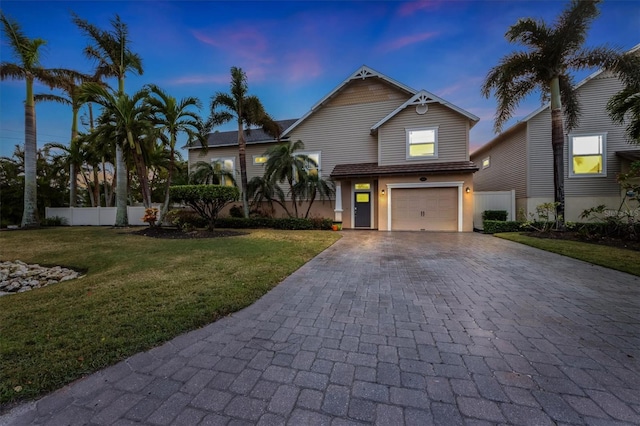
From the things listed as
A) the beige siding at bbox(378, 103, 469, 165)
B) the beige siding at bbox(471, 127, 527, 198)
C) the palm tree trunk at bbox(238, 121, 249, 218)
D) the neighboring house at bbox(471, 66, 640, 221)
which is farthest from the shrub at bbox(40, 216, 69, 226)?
the beige siding at bbox(471, 127, 527, 198)

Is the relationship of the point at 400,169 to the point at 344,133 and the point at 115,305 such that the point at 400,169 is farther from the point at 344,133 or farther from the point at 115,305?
the point at 115,305

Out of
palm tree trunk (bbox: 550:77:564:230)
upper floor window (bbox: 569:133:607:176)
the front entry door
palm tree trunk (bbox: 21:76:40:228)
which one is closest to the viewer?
palm tree trunk (bbox: 550:77:564:230)

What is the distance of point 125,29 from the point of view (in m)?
12.5

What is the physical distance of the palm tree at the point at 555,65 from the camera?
9227mm

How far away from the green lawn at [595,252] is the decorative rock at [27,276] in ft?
38.7

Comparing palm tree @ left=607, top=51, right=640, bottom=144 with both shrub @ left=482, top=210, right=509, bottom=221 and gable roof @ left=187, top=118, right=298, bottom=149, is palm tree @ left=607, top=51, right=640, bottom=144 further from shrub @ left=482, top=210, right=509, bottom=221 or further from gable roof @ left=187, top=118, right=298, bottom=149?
gable roof @ left=187, top=118, right=298, bottom=149

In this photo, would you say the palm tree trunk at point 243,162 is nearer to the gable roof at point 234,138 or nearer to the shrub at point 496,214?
the gable roof at point 234,138

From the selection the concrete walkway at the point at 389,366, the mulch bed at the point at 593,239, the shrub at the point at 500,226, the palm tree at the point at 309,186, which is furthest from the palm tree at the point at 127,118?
the mulch bed at the point at 593,239

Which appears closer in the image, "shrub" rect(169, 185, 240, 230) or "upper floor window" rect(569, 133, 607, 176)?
"shrub" rect(169, 185, 240, 230)

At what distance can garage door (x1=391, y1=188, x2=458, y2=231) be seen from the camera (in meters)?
12.5

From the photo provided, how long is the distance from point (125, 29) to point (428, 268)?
17472mm

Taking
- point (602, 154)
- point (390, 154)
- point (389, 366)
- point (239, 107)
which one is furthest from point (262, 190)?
point (602, 154)

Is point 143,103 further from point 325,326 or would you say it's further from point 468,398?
point 468,398

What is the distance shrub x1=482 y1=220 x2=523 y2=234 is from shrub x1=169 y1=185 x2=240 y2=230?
11549 mm
